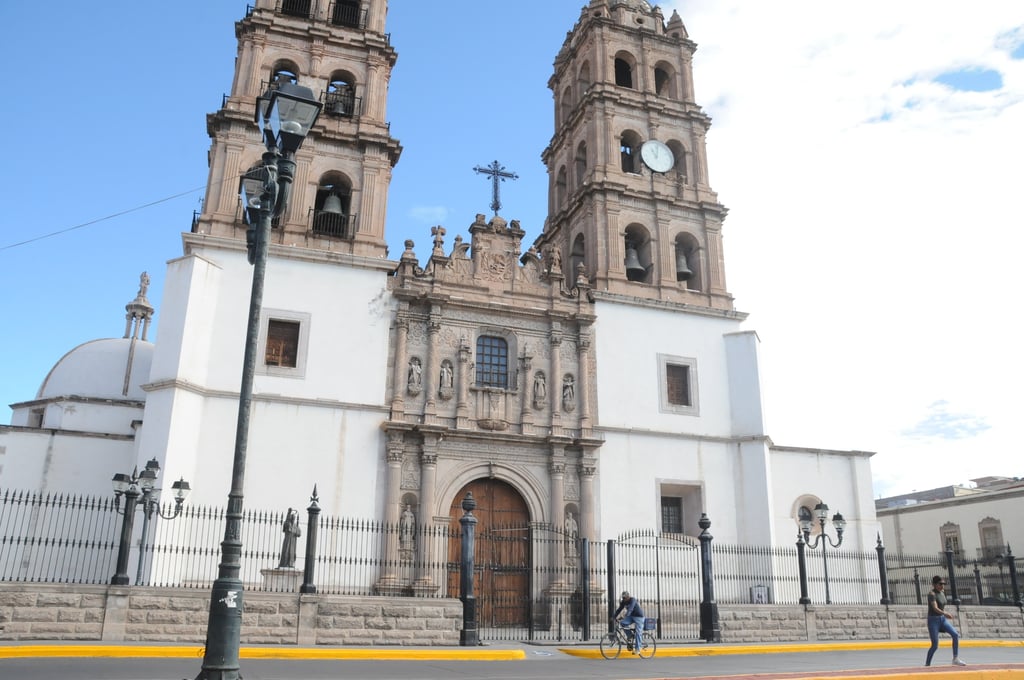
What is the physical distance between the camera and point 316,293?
21750 millimetres

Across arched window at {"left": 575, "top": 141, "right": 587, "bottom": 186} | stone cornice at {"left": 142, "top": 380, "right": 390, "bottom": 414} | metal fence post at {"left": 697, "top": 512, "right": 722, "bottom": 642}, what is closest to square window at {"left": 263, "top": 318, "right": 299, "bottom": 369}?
stone cornice at {"left": 142, "top": 380, "right": 390, "bottom": 414}

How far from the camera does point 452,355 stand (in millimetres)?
22406

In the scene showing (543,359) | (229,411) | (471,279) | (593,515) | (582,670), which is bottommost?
(582,670)

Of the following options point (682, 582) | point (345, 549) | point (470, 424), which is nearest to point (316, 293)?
point (470, 424)

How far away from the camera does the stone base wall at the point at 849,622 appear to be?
689 inches

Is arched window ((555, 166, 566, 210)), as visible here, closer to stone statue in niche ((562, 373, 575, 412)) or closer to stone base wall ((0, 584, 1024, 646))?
stone statue in niche ((562, 373, 575, 412))

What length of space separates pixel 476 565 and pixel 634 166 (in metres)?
15.1

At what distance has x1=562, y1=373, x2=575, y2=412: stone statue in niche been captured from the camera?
22859mm

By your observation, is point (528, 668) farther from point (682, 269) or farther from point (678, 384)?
point (682, 269)

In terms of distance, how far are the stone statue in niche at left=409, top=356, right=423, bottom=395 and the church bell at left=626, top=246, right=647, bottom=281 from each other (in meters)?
7.81

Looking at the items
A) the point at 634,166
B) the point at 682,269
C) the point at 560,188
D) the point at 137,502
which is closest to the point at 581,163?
the point at 560,188

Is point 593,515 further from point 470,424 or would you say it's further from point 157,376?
point 157,376

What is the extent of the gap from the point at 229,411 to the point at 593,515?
31.7ft

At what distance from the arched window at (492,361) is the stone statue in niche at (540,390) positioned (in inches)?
32.9
